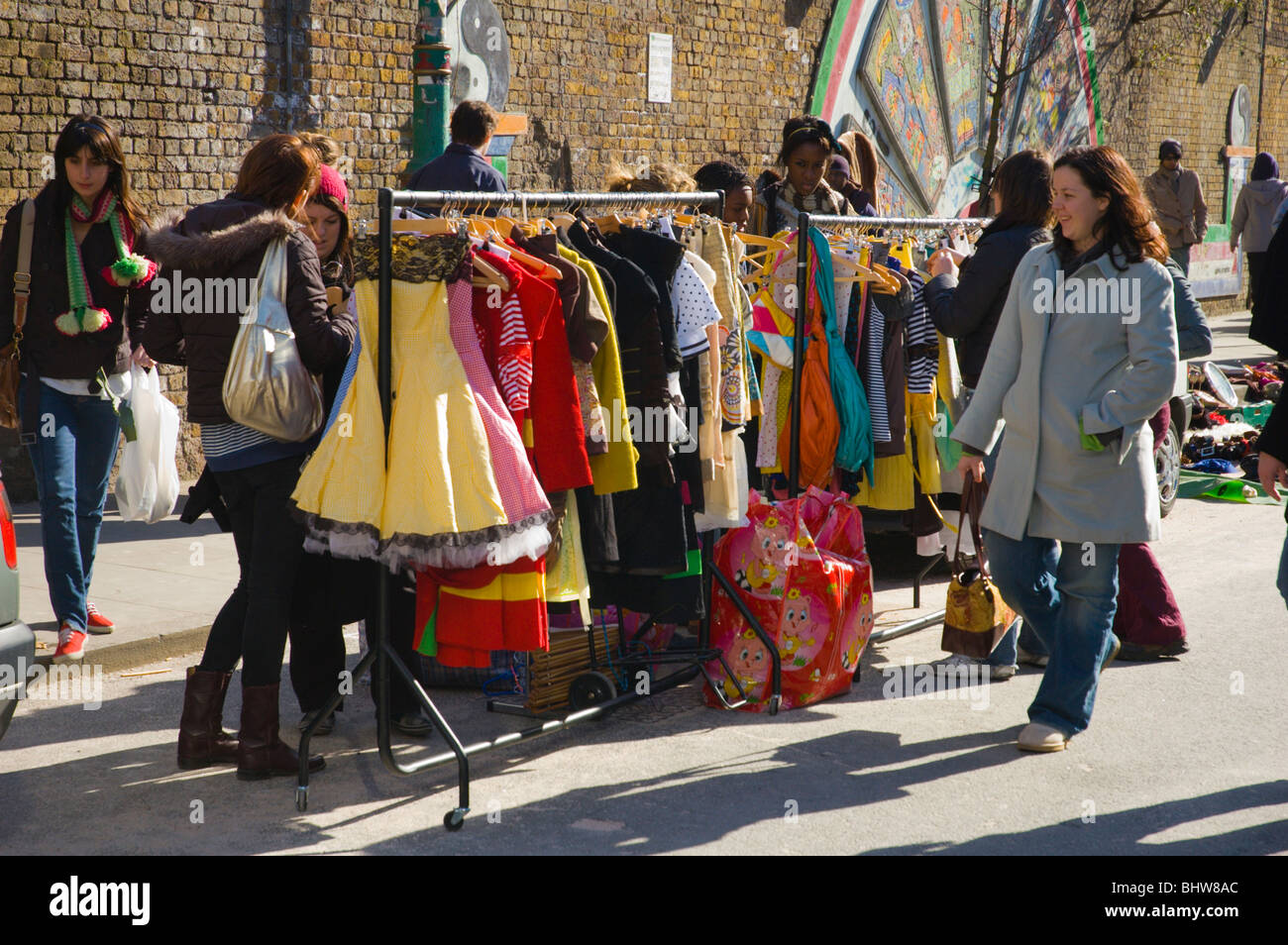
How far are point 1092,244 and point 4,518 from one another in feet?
12.3

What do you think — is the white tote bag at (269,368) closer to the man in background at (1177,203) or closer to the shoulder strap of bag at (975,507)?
the shoulder strap of bag at (975,507)

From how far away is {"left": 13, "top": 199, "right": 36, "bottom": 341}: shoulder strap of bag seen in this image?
6.15 metres

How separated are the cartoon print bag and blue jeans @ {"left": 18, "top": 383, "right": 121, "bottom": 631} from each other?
2807mm

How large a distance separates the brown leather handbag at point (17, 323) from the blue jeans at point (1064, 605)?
4.17 meters

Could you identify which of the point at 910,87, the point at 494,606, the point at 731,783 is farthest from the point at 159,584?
the point at 910,87

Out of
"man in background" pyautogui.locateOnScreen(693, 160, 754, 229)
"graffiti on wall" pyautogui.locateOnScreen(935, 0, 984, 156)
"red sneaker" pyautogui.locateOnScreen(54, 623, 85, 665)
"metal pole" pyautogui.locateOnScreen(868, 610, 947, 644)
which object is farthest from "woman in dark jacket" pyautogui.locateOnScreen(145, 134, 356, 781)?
"graffiti on wall" pyautogui.locateOnScreen(935, 0, 984, 156)

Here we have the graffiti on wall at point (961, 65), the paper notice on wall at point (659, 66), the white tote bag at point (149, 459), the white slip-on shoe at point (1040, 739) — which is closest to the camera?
the white slip-on shoe at point (1040, 739)

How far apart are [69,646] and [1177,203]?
1571 centimetres

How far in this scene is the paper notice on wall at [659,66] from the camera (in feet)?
45.1

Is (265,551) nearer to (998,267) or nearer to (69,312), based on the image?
(69,312)

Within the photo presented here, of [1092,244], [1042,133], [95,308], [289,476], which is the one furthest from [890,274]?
[1042,133]

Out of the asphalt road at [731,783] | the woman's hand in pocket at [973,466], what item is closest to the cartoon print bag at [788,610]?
the asphalt road at [731,783]

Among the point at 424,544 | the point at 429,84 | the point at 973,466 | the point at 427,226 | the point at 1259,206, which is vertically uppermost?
the point at 1259,206

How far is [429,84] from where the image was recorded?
8.52 metres
